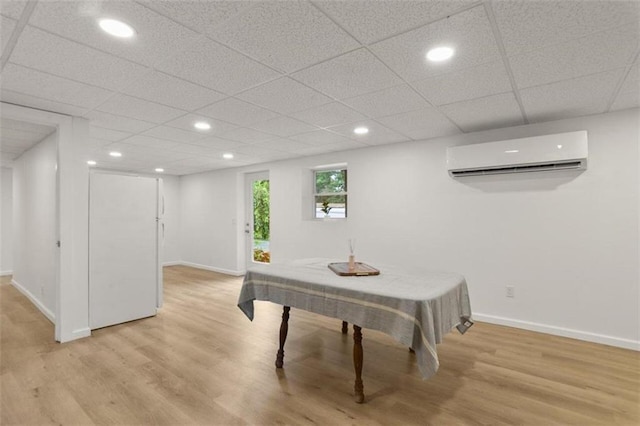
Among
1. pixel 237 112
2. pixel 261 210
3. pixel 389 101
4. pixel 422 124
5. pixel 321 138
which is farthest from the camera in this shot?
pixel 261 210

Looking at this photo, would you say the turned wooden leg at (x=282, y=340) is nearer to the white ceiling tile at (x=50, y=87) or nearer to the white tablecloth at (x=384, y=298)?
the white tablecloth at (x=384, y=298)

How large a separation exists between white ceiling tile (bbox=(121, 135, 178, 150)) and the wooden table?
257 centimetres

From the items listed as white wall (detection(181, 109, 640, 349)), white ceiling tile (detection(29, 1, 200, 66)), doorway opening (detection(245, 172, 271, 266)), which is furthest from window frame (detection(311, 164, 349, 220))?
white ceiling tile (detection(29, 1, 200, 66))

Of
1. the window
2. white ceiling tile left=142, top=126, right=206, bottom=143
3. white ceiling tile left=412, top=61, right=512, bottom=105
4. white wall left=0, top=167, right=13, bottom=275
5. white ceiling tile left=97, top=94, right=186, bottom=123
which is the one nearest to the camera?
white ceiling tile left=412, top=61, right=512, bottom=105

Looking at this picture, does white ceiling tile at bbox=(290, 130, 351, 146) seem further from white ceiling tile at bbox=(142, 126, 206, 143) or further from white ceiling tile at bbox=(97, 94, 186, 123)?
white ceiling tile at bbox=(97, 94, 186, 123)

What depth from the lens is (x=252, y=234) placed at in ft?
22.4

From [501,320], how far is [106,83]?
14.8 ft

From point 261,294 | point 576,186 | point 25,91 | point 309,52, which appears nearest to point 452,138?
point 576,186

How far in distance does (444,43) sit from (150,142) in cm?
391

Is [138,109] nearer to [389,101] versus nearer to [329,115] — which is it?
[329,115]

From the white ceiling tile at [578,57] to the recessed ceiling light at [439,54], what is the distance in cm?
43

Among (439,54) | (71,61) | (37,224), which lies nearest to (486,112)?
(439,54)

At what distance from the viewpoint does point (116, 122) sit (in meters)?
3.41

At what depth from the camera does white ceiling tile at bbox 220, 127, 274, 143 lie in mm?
3796
